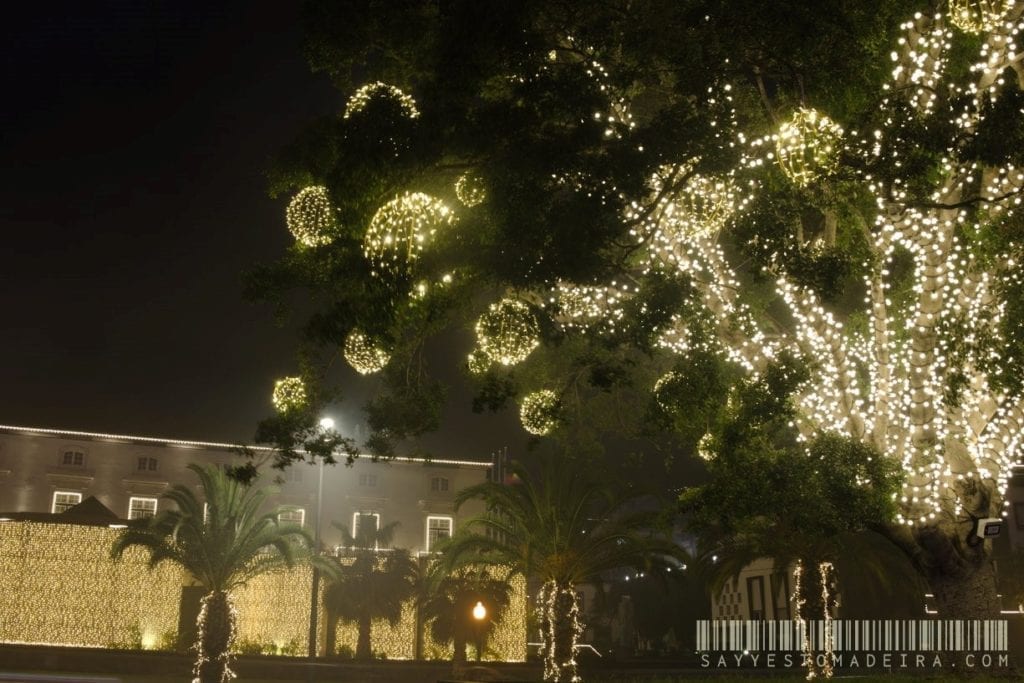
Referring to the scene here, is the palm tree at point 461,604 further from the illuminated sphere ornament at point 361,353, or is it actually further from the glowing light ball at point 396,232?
the glowing light ball at point 396,232

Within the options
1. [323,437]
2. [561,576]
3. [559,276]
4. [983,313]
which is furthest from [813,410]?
[561,576]

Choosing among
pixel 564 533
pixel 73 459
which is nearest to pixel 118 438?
pixel 73 459

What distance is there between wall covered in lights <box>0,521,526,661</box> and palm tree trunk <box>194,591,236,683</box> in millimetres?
5771

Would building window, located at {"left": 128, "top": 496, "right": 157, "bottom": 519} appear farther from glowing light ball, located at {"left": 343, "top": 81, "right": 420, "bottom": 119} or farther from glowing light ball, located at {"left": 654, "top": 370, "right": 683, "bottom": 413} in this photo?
glowing light ball, located at {"left": 343, "top": 81, "right": 420, "bottom": 119}

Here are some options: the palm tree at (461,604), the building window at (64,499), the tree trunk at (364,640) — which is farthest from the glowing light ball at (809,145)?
the building window at (64,499)

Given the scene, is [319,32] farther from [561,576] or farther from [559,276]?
[561,576]

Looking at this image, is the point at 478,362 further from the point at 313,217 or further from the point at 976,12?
the point at 976,12

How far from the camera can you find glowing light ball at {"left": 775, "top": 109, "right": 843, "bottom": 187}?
10953mm

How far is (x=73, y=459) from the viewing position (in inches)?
2060

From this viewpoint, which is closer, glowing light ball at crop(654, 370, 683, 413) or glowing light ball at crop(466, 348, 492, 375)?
glowing light ball at crop(654, 370, 683, 413)

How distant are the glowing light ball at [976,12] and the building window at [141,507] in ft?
166

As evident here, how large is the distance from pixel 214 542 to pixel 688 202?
26.7 metres

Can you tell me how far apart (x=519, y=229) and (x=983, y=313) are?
7.43m

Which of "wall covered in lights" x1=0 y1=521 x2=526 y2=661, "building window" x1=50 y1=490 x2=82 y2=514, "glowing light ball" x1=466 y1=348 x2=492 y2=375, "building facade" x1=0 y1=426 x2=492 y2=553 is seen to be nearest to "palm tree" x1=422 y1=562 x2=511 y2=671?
"wall covered in lights" x1=0 y1=521 x2=526 y2=661
